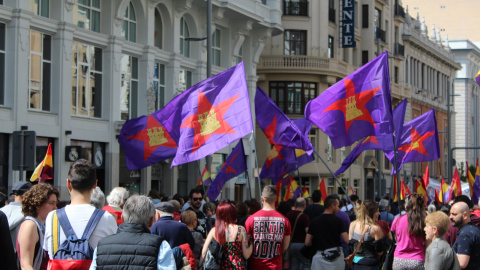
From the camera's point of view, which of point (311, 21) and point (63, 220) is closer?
point (63, 220)

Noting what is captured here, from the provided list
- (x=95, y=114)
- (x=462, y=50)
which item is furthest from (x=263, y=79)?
(x=462, y=50)

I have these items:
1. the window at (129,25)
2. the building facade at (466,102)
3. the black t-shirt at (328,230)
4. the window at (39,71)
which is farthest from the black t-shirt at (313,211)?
the building facade at (466,102)

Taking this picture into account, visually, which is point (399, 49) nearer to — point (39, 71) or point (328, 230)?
point (39, 71)

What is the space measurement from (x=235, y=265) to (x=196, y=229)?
1.76m

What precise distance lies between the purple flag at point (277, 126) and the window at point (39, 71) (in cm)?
1028

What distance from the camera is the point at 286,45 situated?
144ft

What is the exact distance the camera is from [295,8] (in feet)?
145

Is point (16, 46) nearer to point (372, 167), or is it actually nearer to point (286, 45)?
point (286, 45)

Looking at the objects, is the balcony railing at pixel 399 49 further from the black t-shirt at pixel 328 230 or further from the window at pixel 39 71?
the black t-shirt at pixel 328 230

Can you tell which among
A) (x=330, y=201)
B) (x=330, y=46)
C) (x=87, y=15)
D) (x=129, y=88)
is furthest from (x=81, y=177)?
(x=330, y=46)

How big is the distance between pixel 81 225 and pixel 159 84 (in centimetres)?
2434

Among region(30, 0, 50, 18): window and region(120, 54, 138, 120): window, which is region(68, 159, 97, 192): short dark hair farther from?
region(120, 54, 138, 120): window

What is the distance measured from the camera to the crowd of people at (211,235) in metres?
6.79

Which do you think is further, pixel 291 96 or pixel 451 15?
pixel 451 15
